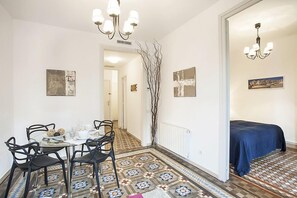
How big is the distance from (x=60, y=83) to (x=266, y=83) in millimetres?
5282

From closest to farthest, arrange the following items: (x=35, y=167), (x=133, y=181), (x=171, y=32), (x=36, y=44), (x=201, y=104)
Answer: (x=35, y=167)
(x=133, y=181)
(x=201, y=104)
(x=36, y=44)
(x=171, y=32)

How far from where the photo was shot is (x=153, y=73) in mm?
4047

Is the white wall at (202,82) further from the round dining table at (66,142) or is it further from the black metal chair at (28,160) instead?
the black metal chair at (28,160)

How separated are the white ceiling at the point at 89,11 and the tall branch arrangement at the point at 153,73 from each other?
82cm

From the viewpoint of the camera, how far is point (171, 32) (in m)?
3.53

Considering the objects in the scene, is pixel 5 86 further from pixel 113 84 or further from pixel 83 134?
pixel 113 84

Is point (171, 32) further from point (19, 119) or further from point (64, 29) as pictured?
point (19, 119)

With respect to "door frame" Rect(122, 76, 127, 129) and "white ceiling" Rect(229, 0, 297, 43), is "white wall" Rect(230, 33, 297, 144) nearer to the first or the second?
"white ceiling" Rect(229, 0, 297, 43)

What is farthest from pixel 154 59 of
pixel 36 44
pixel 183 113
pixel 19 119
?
pixel 19 119

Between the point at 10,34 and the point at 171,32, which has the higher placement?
the point at 171,32

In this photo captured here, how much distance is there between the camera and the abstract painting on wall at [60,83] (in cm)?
307

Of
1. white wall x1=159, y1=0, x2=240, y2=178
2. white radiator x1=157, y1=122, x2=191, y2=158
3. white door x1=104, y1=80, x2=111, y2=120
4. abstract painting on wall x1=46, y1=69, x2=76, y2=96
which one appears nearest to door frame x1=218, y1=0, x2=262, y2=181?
white wall x1=159, y1=0, x2=240, y2=178

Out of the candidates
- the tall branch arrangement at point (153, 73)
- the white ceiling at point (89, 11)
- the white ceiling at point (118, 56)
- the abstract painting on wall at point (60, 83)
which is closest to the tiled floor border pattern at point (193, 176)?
the tall branch arrangement at point (153, 73)

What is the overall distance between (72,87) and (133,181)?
221 centimetres
